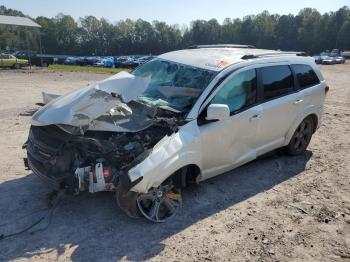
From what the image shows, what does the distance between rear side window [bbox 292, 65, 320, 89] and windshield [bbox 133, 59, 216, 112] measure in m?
2.13

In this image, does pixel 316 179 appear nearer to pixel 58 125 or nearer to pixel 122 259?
pixel 122 259

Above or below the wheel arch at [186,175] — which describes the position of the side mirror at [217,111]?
above

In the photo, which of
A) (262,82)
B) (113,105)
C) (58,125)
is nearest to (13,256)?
(58,125)

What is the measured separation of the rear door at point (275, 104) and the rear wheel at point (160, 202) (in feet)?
6.07

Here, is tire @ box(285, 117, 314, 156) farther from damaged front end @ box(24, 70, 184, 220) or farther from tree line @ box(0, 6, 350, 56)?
tree line @ box(0, 6, 350, 56)

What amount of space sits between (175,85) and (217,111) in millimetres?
1000

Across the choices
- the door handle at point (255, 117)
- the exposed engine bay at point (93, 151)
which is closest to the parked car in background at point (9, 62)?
the exposed engine bay at point (93, 151)

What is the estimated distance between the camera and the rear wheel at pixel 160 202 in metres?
4.73

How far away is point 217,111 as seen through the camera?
4.95 meters

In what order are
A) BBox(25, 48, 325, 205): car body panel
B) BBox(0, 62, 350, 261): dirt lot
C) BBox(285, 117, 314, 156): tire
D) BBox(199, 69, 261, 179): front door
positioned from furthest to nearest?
BBox(285, 117, 314, 156): tire → BBox(199, 69, 261, 179): front door → BBox(25, 48, 325, 205): car body panel → BBox(0, 62, 350, 261): dirt lot

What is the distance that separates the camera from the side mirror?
16.3 ft

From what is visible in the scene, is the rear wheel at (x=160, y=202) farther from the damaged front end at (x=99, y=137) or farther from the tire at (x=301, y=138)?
the tire at (x=301, y=138)

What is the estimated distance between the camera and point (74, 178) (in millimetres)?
4469

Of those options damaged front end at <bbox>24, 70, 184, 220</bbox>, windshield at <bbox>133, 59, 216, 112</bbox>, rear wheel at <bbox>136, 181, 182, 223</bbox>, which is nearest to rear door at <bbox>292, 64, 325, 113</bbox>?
windshield at <bbox>133, 59, 216, 112</bbox>
